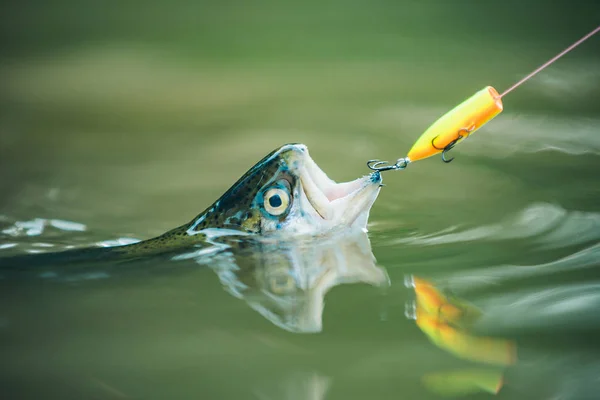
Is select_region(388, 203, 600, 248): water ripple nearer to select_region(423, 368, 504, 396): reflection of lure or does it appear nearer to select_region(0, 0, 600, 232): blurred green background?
select_region(0, 0, 600, 232): blurred green background

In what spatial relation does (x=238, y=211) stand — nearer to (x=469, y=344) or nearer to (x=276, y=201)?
(x=276, y=201)

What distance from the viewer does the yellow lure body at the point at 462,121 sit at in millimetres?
2570

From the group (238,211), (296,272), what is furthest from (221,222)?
(296,272)

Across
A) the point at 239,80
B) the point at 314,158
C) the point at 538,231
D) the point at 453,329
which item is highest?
the point at 239,80

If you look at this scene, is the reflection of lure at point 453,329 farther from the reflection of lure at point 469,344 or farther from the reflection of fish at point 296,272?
the reflection of fish at point 296,272

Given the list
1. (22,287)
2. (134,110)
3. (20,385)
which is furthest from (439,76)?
(20,385)

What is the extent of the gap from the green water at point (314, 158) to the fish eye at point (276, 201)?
20cm

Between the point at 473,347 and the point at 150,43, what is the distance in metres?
4.12

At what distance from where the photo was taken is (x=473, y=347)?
2.11 meters

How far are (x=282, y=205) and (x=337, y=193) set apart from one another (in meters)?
0.20

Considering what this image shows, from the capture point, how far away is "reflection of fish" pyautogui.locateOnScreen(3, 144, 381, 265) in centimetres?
287

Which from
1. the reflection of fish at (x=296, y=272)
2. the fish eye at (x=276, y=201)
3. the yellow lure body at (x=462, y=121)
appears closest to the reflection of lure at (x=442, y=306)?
the reflection of fish at (x=296, y=272)

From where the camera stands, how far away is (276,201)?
294 cm

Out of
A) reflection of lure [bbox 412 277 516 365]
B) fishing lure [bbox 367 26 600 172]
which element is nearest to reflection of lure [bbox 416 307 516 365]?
reflection of lure [bbox 412 277 516 365]
